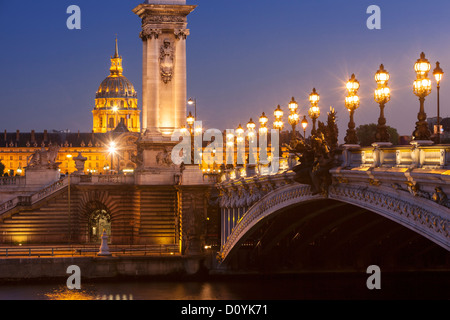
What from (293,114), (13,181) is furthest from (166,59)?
(293,114)

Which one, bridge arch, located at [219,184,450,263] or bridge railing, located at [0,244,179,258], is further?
bridge railing, located at [0,244,179,258]

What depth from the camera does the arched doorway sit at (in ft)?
247

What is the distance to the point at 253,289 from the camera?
5556cm

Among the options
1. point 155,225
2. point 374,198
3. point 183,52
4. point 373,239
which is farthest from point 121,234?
point 374,198

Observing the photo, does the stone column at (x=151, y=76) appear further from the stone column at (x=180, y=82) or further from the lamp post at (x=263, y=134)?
the lamp post at (x=263, y=134)

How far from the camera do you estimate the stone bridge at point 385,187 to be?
27000 mm

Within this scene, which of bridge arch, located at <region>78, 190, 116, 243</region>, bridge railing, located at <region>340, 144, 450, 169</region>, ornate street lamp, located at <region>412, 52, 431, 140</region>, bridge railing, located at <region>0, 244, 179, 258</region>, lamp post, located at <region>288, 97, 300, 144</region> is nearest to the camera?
bridge railing, located at <region>340, 144, 450, 169</region>

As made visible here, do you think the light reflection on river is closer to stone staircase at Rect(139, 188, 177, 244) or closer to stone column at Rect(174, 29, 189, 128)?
stone staircase at Rect(139, 188, 177, 244)

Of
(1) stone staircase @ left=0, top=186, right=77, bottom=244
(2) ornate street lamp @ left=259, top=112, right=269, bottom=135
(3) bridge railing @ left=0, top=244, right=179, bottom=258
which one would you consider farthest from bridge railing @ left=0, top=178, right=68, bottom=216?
(2) ornate street lamp @ left=259, top=112, right=269, bottom=135

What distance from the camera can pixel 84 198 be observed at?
7512cm

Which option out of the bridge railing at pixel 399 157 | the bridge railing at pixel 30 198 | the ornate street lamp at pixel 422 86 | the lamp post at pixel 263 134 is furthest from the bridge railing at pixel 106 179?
the ornate street lamp at pixel 422 86
